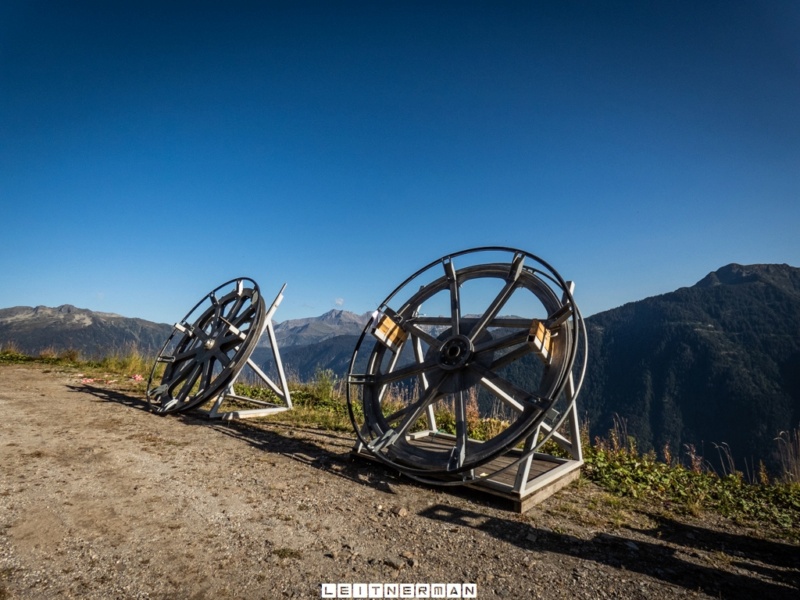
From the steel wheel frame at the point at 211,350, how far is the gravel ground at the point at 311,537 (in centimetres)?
277

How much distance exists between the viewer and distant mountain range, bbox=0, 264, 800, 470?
323 feet

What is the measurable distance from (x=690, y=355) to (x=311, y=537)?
464 feet

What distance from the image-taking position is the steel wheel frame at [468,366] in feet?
15.9

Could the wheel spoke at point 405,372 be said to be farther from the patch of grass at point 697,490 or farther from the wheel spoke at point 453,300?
the patch of grass at point 697,490

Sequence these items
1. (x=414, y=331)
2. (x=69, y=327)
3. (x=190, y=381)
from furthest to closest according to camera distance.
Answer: (x=69, y=327), (x=190, y=381), (x=414, y=331)

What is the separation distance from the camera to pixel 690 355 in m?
119

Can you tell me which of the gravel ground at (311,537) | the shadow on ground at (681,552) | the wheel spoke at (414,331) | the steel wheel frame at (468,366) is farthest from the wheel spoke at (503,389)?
the shadow on ground at (681,552)

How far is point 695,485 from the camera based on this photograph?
5648 millimetres

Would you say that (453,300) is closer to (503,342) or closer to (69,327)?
(503,342)

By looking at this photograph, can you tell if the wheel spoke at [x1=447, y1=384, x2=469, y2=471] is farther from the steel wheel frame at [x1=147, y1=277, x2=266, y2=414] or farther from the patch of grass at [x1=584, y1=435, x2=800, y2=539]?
the steel wheel frame at [x1=147, y1=277, x2=266, y2=414]

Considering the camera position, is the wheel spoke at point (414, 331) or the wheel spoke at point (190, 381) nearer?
the wheel spoke at point (414, 331)

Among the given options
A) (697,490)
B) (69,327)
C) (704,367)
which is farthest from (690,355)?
(69,327)

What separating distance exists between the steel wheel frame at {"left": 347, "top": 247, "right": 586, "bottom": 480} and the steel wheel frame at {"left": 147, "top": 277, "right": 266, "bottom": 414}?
3.63m

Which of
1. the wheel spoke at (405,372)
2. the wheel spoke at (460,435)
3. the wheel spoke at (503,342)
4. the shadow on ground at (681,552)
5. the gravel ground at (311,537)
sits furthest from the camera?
the wheel spoke at (405,372)
